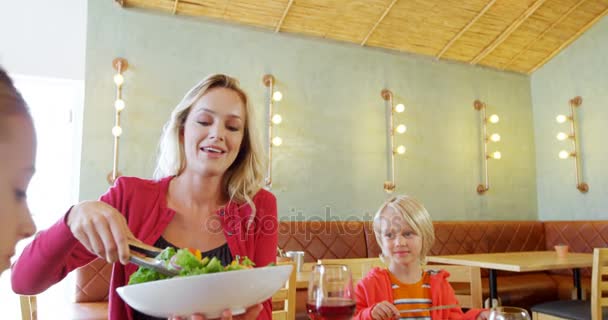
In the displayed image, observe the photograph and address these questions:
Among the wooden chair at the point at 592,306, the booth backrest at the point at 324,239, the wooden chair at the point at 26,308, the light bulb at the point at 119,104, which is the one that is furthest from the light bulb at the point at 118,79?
the wooden chair at the point at 592,306

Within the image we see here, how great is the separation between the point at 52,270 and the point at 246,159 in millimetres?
686

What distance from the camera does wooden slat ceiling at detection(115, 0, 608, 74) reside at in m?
4.11

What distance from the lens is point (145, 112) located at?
152 inches

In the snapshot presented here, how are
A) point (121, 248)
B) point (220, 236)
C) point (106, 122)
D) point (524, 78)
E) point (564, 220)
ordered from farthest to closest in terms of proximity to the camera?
1. point (524, 78)
2. point (564, 220)
3. point (106, 122)
4. point (220, 236)
5. point (121, 248)

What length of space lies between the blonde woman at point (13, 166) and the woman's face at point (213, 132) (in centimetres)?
102

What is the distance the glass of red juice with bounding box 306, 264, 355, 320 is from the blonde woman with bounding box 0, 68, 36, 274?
80 cm

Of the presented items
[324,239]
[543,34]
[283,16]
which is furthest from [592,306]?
[283,16]

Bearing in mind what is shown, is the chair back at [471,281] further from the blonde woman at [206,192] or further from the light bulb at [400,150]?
the light bulb at [400,150]

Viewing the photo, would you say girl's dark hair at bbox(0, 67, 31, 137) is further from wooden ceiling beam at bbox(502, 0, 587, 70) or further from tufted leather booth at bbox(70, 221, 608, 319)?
wooden ceiling beam at bbox(502, 0, 587, 70)

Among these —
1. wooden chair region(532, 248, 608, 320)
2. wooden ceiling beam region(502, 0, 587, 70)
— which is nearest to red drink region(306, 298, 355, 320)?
wooden chair region(532, 248, 608, 320)

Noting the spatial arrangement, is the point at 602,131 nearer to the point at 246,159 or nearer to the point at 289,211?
the point at 289,211

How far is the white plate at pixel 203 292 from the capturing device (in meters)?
0.64

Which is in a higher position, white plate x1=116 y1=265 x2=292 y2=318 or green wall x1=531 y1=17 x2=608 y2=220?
green wall x1=531 y1=17 x2=608 y2=220

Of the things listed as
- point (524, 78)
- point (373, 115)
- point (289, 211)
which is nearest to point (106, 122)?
point (289, 211)
